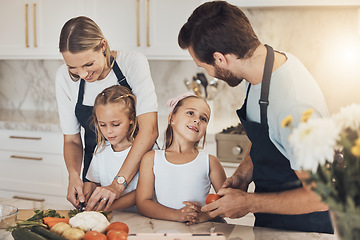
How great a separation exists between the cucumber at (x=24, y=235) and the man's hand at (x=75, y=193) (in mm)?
442

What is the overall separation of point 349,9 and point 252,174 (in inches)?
70.1

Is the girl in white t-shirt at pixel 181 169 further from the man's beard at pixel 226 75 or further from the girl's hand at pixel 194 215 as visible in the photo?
the man's beard at pixel 226 75

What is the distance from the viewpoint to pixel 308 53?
9.70 feet

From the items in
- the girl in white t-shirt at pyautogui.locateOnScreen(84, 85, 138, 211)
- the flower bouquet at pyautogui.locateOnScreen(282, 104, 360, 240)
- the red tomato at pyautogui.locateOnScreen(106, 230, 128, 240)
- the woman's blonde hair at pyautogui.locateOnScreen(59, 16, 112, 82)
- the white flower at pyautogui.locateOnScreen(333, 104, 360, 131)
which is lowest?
the red tomato at pyautogui.locateOnScreen(106, 230, 128, 240)

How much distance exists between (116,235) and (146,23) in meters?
2.03

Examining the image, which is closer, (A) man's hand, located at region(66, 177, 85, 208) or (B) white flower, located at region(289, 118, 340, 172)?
(B) white flower, located at region(289, 118, 340, 172)

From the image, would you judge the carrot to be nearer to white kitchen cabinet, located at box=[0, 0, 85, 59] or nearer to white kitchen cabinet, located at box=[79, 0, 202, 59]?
white kitchen cabinet, located at box=[79, 0, 202, 59]

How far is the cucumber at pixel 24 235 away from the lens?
1122 mm

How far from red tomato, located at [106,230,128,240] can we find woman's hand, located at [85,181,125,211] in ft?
1.10


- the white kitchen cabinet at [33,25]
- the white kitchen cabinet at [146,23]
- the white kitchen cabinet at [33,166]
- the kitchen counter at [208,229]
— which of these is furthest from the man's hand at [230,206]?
the white kitchen cabinet at [33,25]

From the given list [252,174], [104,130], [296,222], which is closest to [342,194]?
[296,222]

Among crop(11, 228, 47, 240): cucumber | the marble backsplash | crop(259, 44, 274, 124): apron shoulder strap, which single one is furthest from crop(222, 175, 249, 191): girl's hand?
the marble backsplash

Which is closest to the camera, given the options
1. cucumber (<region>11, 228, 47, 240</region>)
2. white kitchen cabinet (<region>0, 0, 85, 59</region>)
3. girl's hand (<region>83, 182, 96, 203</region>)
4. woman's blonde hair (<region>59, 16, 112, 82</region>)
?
cucumber (<region>11, 228, 47, 240</region>)

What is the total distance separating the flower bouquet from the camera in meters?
0.62
